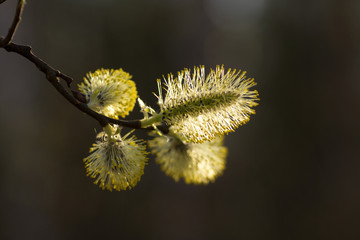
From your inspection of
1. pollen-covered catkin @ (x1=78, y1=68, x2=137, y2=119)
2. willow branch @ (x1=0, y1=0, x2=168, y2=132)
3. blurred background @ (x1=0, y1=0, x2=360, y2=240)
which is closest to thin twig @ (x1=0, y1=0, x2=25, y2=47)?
willow branch @ (x1=0, y1=0, x2=168, y2=132)

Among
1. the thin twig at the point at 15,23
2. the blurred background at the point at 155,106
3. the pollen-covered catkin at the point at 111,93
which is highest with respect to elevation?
the blurred background at the point at 155,106

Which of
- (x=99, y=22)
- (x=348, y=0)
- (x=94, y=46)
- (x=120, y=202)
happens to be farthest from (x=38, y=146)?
(x=348, y=0)

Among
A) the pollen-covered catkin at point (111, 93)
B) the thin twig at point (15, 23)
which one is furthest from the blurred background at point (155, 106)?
the thin twig at point (15, 23)

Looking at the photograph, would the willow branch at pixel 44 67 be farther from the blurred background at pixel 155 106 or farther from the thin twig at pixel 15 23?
the blurred background at pixel 155 106

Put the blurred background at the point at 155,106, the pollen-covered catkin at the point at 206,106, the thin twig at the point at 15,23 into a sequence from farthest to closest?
the blurred background at the point at 155,106 → the pollen-covered catkin at the point at 206,106 → the thin twig at the point at 15,23

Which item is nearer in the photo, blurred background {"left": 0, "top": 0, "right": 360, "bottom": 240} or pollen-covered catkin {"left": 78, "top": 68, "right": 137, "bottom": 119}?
pollen-covered catkin {"left": 78, "top": 68, "right": 137, "bottom": 119}

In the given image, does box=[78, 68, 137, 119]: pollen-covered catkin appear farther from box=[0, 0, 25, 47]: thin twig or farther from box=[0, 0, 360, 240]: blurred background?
box=[0, 0, 360, 240]: blurred background

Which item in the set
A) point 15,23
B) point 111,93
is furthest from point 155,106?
point 15,23

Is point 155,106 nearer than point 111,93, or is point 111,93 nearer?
point 111,93

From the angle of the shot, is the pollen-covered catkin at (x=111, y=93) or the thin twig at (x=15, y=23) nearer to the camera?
the thin twig at (x=15, y=23)

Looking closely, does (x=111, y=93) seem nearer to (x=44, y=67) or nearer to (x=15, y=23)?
(x=44, y=67)
